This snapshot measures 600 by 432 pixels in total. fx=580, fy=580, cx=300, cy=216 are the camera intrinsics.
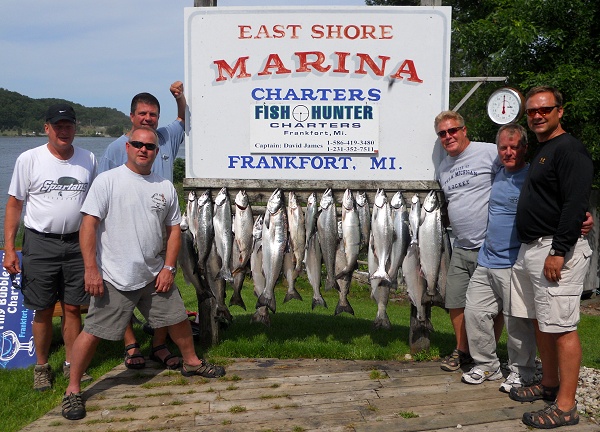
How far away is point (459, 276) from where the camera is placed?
195 inches

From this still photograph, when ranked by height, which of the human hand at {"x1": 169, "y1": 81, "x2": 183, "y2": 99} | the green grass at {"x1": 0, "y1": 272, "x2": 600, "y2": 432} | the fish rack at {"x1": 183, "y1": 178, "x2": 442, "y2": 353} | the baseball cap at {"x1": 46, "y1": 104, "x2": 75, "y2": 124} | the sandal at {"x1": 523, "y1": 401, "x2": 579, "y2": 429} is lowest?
the green grass at {"x1": 0, "y1": 272, "x2": 600, "y2": 432}

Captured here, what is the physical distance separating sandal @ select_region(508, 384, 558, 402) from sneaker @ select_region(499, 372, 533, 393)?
102 millimetres

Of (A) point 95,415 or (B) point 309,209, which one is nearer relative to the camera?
(A) point 95,415

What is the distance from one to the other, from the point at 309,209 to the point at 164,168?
1343 mm

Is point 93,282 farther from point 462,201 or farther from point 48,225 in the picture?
point 462,201

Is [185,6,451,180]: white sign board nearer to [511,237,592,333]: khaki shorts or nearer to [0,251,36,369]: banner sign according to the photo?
[511,237,592,333]: khaki shorts

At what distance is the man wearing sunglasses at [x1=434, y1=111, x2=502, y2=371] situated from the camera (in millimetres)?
4793

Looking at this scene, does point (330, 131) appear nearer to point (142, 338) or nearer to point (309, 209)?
point (309, 209)

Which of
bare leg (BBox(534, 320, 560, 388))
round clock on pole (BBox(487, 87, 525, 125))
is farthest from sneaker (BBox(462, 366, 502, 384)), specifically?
round clock on pole (BBox(487, 87, 525, 125))

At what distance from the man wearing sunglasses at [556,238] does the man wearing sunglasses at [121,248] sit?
2.71 meters

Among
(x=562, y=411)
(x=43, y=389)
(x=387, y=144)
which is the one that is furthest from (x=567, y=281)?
(x=43, y=389)

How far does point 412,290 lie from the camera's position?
16.8 feet

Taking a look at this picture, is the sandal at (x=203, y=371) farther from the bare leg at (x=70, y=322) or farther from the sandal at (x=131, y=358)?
the bare leg at (x=70, y=322)

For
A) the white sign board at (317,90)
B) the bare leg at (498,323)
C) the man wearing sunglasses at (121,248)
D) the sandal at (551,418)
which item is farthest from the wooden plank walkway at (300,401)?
the white sign board at (317,90)
